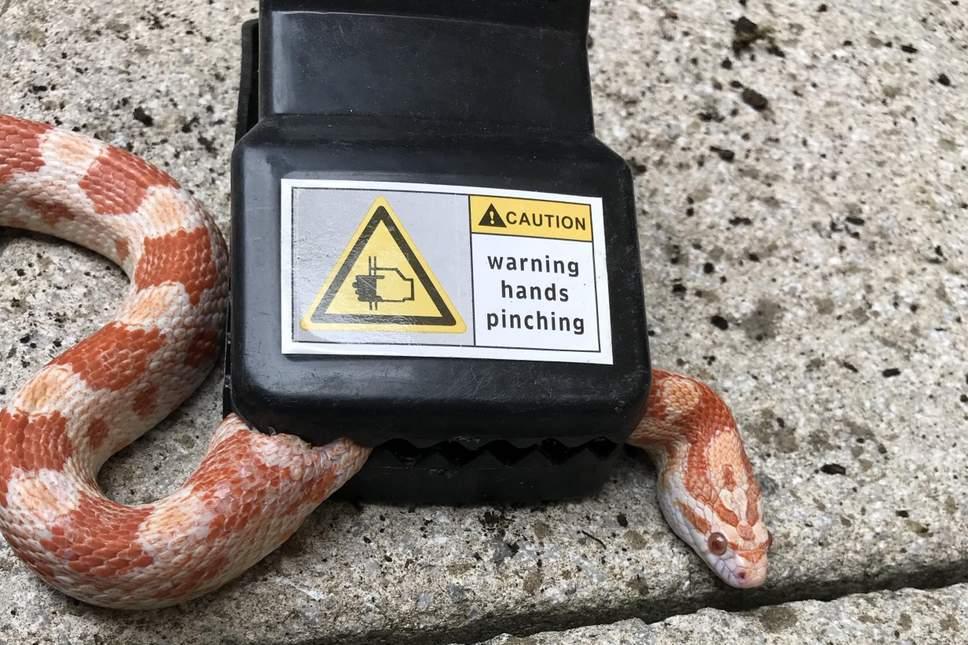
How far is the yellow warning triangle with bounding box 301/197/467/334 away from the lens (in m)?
1.66

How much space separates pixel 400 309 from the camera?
169 cm

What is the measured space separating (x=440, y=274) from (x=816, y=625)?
3.26 feet

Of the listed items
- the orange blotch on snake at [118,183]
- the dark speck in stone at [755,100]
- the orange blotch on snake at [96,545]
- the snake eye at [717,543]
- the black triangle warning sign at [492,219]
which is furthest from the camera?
the dark speck in stone at [755,100]

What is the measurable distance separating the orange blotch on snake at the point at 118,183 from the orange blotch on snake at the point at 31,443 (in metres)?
0.47

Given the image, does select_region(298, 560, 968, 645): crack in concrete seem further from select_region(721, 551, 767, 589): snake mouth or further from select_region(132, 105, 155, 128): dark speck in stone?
select_region(132, 105, 155, 128): dark speck in stone

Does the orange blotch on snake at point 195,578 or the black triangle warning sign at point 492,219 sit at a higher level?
the black triangle warning sign at point 492,219

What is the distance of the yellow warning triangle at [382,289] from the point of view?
166 cm

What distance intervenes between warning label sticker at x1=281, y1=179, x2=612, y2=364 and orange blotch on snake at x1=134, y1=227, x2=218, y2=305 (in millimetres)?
361

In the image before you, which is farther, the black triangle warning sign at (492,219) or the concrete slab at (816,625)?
the concrete slab at (816,625)

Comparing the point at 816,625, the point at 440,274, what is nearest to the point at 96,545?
the point at 440,274

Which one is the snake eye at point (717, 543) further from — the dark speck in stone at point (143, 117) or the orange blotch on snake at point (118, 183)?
the dark speck in stone at point (143, 117)

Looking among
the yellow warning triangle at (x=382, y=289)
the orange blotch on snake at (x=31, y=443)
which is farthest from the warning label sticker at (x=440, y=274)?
the orange blotch on snake at (x=31, y=443)

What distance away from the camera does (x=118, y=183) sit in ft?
6.76

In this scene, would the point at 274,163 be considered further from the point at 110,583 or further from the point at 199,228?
the point at 110,583
